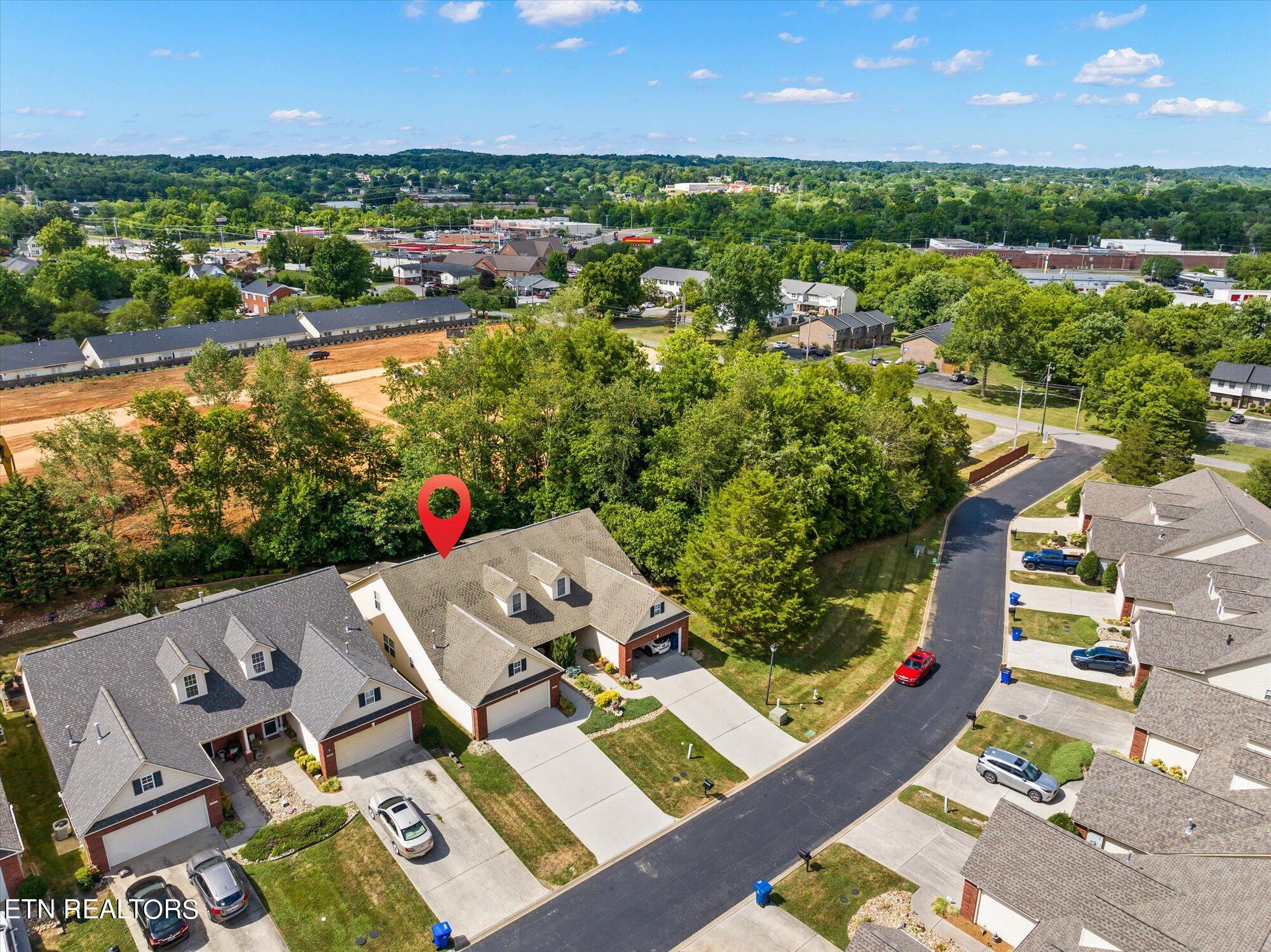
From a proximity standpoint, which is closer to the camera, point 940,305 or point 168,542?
point 168,542

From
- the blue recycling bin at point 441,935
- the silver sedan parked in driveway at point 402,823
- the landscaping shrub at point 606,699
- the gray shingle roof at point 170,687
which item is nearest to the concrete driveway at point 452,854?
the silver sedan parked in driveway at point 402,823

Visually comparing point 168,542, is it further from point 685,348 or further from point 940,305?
point 940,305

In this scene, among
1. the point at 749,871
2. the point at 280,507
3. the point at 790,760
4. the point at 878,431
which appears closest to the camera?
the point at 749,871

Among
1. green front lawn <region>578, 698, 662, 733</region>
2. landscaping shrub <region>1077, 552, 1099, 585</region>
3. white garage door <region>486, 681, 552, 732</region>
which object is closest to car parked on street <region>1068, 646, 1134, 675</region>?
landscaping shrub <region>1077, 552, 1099, 585</region>

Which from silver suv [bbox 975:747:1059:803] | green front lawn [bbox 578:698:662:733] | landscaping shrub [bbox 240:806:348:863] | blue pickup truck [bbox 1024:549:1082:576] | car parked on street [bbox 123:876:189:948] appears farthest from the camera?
blue pickup truck [bbox 1024:549:1082:576]

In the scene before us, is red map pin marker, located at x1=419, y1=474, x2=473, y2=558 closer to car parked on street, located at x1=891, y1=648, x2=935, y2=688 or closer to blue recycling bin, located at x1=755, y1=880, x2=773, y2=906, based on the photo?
blue recycling bin, located at x1=755, y1=880, x2=773, y2=906

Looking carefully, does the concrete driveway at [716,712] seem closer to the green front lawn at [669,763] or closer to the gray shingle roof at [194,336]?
the green front lawn at [669,763]

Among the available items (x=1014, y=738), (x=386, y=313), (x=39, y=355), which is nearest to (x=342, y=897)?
(x=1014, y=738)

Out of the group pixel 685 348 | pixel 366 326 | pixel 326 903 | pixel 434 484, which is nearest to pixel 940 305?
pixel 685 348
